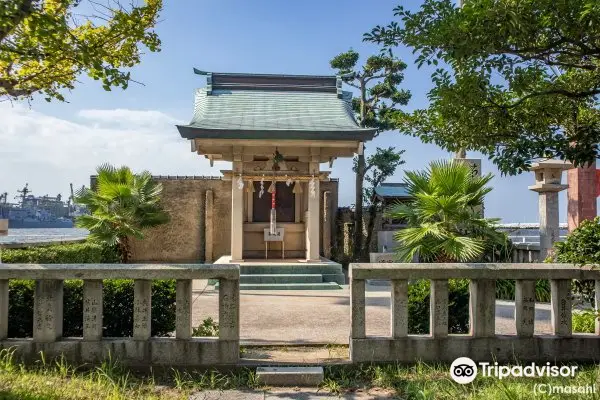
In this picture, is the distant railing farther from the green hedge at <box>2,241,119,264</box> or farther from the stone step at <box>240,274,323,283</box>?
the green hedge at <box>2,241,119,264</box>

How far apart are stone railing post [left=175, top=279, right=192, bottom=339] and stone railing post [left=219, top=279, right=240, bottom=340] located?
0.35m

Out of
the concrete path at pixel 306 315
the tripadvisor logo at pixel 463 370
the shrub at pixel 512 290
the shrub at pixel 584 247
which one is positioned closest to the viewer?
the tripadvisor logo at pixel 463 370

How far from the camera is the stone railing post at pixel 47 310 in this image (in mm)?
4625

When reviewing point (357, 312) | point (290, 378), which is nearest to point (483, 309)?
point (357, 312)

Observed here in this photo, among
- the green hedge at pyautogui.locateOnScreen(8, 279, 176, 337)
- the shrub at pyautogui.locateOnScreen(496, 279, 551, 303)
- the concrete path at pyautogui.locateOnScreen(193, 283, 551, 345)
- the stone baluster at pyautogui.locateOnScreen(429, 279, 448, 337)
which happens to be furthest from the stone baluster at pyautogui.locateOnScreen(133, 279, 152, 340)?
the shrub at pyautogui.locateOnScreen(496, 279, 551, 303)

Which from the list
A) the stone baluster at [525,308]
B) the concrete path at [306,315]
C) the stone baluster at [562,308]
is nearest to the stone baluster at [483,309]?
the stone baluster at [525,308]

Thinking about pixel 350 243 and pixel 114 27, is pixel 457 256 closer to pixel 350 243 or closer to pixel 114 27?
pixel 114 27

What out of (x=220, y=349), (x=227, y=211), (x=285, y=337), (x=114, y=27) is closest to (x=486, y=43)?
(x=220, y=349)

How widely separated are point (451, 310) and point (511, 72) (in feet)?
9.29

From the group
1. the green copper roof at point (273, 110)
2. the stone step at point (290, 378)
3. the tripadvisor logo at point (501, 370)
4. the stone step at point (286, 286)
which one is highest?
the green copper roof at point (273, 110)

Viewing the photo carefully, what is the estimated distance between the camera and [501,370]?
14.9 feet

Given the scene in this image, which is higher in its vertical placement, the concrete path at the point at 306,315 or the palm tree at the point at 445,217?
the palm tree at the point at 445,217

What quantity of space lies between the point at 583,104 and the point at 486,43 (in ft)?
7.44

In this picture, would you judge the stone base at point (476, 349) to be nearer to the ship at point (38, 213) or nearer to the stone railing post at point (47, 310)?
the stone railing post at point (47, 310)
